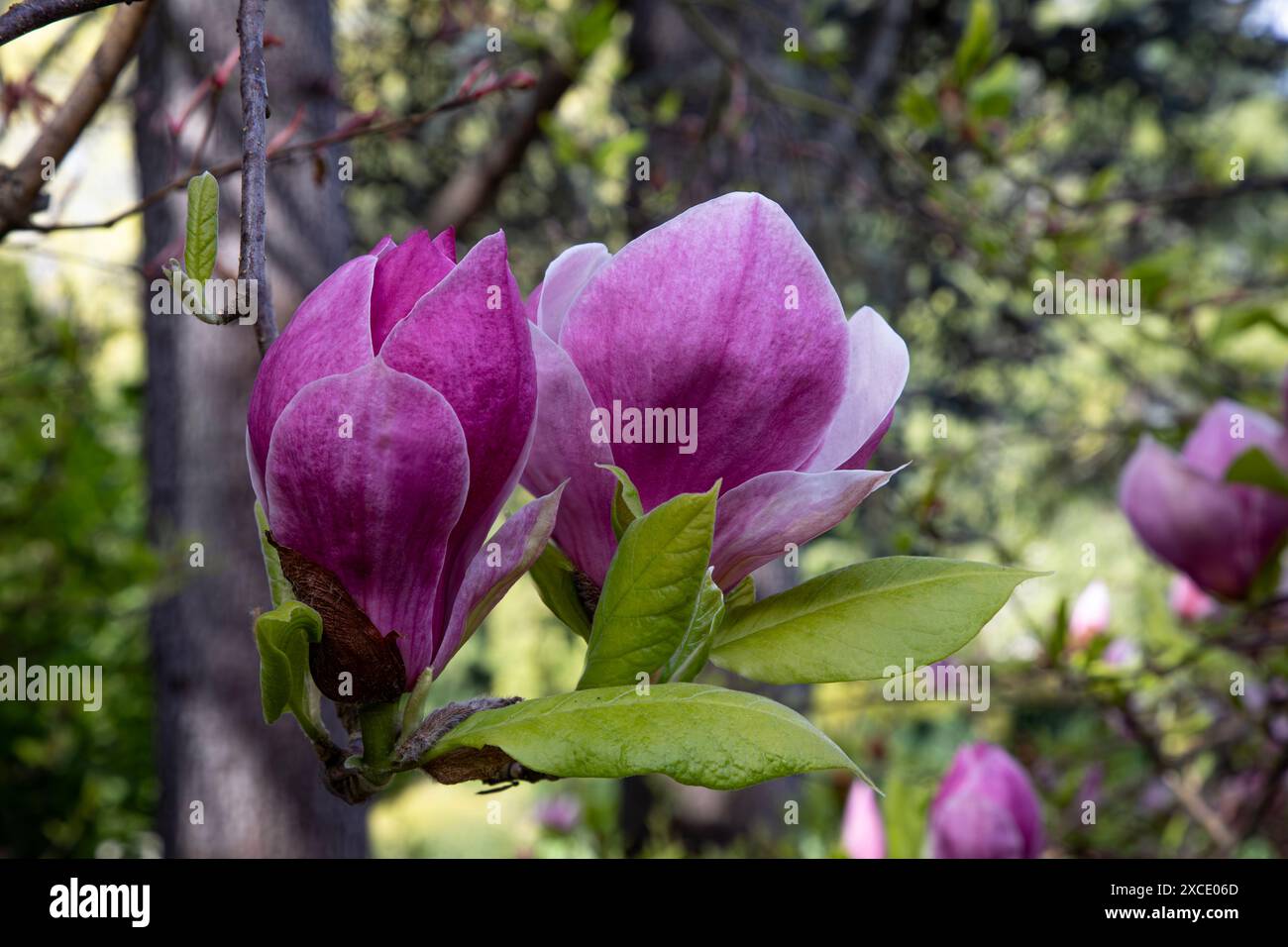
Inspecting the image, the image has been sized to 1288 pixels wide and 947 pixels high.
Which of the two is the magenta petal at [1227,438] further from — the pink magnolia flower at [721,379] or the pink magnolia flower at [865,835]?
the pink magnolia flower at [721,379]

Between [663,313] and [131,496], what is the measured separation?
3.51 meters

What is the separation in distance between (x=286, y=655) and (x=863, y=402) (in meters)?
0.21

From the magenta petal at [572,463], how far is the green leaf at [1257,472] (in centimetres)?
70

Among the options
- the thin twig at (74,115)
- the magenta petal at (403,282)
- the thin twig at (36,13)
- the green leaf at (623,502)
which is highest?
the thin twig at (74,115)

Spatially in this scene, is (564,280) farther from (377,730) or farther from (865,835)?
(865,835)

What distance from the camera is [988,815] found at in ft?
3.19

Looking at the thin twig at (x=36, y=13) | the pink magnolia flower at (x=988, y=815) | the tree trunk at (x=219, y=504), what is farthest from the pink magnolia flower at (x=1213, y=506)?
the tree trunk at (x=219, y=504)

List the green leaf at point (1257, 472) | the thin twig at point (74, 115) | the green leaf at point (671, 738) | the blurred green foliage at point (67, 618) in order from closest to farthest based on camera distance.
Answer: the green leaf at point (671, 738) → the thin twig at point (74, 115) → the green leaf at point (1257, 472) → the blurred green foliage at point (67, 618)

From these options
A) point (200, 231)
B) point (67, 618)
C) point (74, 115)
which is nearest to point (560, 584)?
point (200, 231)

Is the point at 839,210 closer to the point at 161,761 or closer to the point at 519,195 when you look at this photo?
the point at 519,195

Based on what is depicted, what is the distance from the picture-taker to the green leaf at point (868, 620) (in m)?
0.35

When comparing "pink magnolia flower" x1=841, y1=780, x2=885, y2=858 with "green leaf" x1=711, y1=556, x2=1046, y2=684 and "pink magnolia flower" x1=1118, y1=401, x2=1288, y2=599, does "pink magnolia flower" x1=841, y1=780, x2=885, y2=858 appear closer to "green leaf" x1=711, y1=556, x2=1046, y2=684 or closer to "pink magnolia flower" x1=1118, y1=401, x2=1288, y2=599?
"pink magnolia flower" x1=1118, y1=401, x2=1288, y2=599

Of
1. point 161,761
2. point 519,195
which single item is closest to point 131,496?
point 519,195
